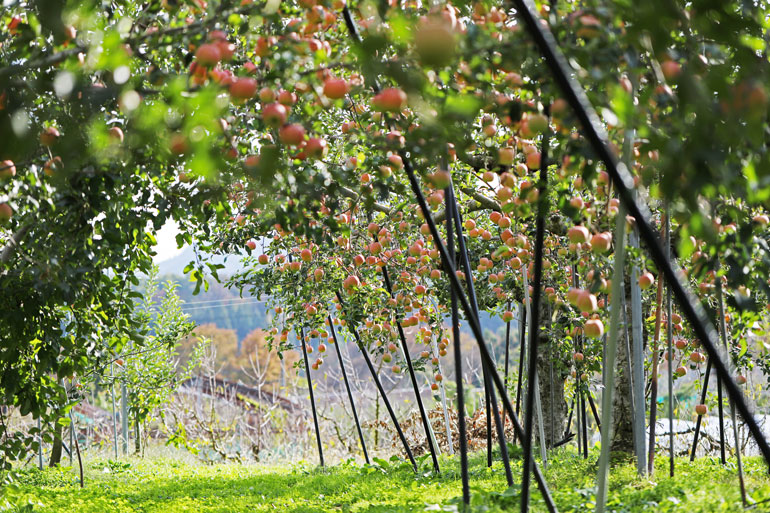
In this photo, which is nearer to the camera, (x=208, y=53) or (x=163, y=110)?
(x=163, y=110)

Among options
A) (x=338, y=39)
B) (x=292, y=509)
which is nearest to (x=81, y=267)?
(x=338, y=39)

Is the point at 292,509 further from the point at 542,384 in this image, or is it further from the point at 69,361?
the point at 542,384

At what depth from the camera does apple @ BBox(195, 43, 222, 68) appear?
4.24 ft

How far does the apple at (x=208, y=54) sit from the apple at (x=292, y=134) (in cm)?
20

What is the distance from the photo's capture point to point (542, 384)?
5.96 meters

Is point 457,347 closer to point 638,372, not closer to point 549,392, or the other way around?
point 638,372

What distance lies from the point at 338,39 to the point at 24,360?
94.1 inches

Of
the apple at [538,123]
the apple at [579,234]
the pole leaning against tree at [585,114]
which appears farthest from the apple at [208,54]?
the apple at [579,234]

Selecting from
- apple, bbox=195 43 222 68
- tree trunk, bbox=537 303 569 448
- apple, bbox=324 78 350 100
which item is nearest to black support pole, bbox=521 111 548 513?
apple, bbox=324 78 350 100

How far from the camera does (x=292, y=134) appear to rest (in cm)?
138

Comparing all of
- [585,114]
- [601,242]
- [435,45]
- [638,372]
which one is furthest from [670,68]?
[638,372]

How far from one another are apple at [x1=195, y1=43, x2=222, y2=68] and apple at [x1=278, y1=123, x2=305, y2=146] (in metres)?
0.20

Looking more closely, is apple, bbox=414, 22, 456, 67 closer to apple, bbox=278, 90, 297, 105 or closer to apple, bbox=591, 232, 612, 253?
apple, bbox=278, 90, 297, 105

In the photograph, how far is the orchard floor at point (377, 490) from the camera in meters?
2.84
